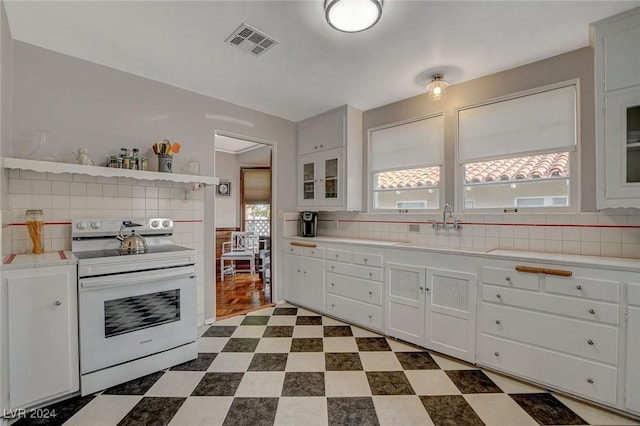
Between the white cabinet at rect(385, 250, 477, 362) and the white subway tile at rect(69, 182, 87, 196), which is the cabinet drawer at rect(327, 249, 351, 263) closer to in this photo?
→ the white cabinet at rect(385, 250, 477, 362)

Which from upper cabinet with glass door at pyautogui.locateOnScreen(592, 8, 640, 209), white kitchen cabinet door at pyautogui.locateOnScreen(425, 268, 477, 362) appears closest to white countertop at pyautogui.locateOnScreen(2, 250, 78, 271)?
white kitchen cabinet door at pyautogui.locateOnScreen(425, 268, 477, 362)

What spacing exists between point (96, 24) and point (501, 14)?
2.68 meters

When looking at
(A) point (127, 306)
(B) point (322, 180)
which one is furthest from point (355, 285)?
(A) point (127, 306)

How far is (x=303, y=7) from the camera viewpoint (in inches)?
69.7

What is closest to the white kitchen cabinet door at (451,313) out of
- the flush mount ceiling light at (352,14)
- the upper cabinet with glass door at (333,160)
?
the upper cabinet with glass door at (333,160)

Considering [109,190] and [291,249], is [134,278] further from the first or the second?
[291,249]

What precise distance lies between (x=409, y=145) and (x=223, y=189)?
3.99m

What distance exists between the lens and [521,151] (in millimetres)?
2482

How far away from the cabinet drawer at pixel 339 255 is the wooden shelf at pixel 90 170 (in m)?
1.45

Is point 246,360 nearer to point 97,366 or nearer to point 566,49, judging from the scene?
point 97,366

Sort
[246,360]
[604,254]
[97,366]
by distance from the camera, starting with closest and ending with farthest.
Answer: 1. [97,366]
2. [604,254]
3. [246,360]

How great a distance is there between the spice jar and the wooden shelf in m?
0.34

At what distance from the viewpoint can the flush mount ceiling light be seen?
1679mm

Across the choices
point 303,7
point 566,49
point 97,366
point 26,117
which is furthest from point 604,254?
point 26,117
